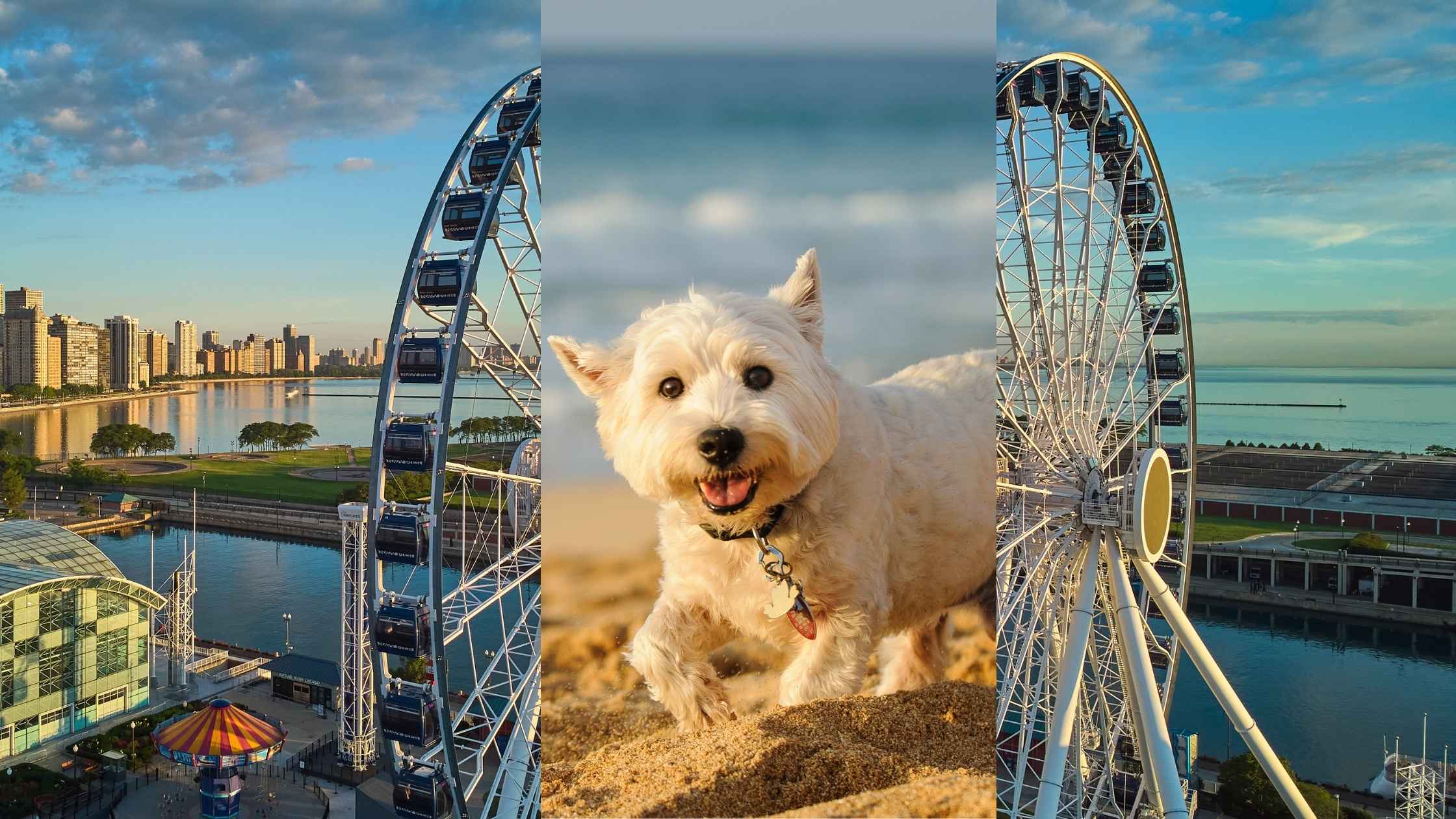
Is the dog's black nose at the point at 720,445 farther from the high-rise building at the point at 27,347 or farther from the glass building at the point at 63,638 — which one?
the high-rise building at the point at 27,347

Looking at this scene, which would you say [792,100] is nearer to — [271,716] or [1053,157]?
[1053,157]

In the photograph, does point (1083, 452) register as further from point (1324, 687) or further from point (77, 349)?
point (77, 349)

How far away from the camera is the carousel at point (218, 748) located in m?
20.8

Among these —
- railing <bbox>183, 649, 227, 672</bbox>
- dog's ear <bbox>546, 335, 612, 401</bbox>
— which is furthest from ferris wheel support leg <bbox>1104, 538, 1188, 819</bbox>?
railing <bbox>183, 649, 227, 672</bbox>

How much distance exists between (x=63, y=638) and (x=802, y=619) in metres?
27.6

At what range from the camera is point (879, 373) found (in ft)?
22.7

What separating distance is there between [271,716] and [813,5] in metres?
29.2

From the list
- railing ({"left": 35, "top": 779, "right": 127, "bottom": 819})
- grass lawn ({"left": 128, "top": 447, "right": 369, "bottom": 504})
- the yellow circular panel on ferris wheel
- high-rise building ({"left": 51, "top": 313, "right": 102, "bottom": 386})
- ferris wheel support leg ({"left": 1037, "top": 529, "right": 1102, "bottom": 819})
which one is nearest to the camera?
ferris wheel support leg ({"left": 1037, "top": 529, "right": 1102, "bottom": 819})

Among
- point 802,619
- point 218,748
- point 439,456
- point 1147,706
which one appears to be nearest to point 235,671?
point 218,748

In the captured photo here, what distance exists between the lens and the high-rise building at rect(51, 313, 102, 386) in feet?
182

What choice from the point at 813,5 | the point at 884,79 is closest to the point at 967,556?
the point at 884,79

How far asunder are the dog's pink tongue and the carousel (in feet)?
62.6

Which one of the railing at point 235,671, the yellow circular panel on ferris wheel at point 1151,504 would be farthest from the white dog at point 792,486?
the railing at point 235,671

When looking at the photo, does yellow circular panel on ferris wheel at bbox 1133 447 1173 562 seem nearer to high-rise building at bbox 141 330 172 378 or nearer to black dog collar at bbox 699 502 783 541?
black dog collar at bbox 699 502 783 541
